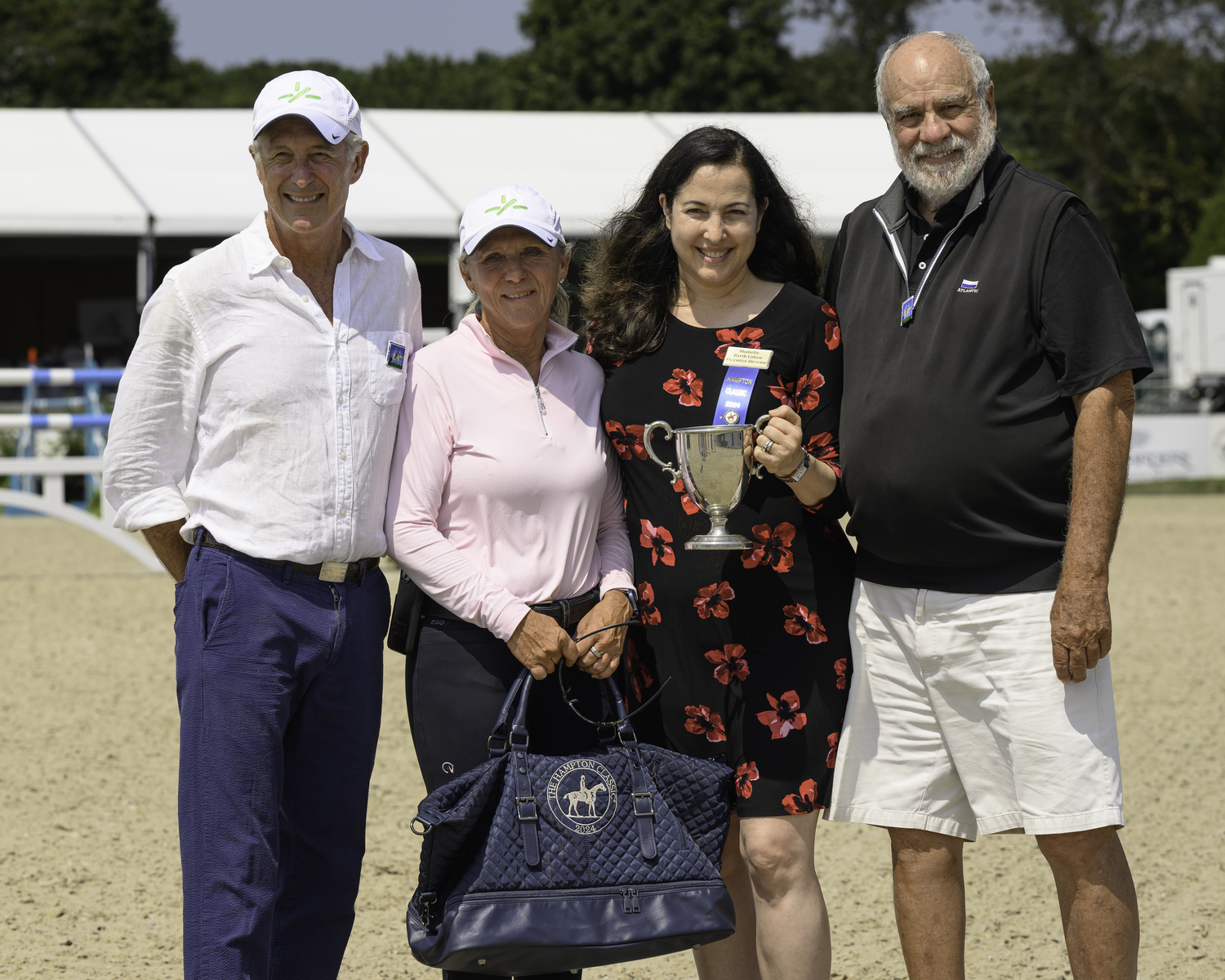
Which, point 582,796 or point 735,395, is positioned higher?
point 735,395

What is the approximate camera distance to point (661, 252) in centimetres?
317

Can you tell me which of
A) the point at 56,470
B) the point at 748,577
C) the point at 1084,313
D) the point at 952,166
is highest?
the point at 952,166

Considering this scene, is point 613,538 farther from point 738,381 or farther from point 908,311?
point 908,311

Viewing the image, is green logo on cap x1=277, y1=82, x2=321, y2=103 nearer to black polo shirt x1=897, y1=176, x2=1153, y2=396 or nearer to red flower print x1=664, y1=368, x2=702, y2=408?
red flower print x1=664, y1=368, x2=702, y2=408

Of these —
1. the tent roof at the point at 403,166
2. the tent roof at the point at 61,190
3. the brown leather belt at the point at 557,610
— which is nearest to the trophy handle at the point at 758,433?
the brown leather belt at the point at 557,610

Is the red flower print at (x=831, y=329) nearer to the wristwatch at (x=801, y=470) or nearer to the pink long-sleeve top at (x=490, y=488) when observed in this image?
the wristwatch at (x=801, y=470)

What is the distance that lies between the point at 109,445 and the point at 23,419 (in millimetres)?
8817

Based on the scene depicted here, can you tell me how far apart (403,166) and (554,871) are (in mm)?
13134

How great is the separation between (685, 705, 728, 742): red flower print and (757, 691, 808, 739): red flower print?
0.09 m

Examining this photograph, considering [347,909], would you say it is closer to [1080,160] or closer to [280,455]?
[280,455]

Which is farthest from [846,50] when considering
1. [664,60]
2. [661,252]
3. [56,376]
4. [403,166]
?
[661,252]

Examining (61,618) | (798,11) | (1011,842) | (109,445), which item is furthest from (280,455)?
(798,11)

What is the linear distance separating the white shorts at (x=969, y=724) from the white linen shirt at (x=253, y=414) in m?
1.15

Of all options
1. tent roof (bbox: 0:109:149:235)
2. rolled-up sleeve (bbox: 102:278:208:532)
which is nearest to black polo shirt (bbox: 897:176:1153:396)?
rolled-up sleeve (bbox: 102:278:208:532)
